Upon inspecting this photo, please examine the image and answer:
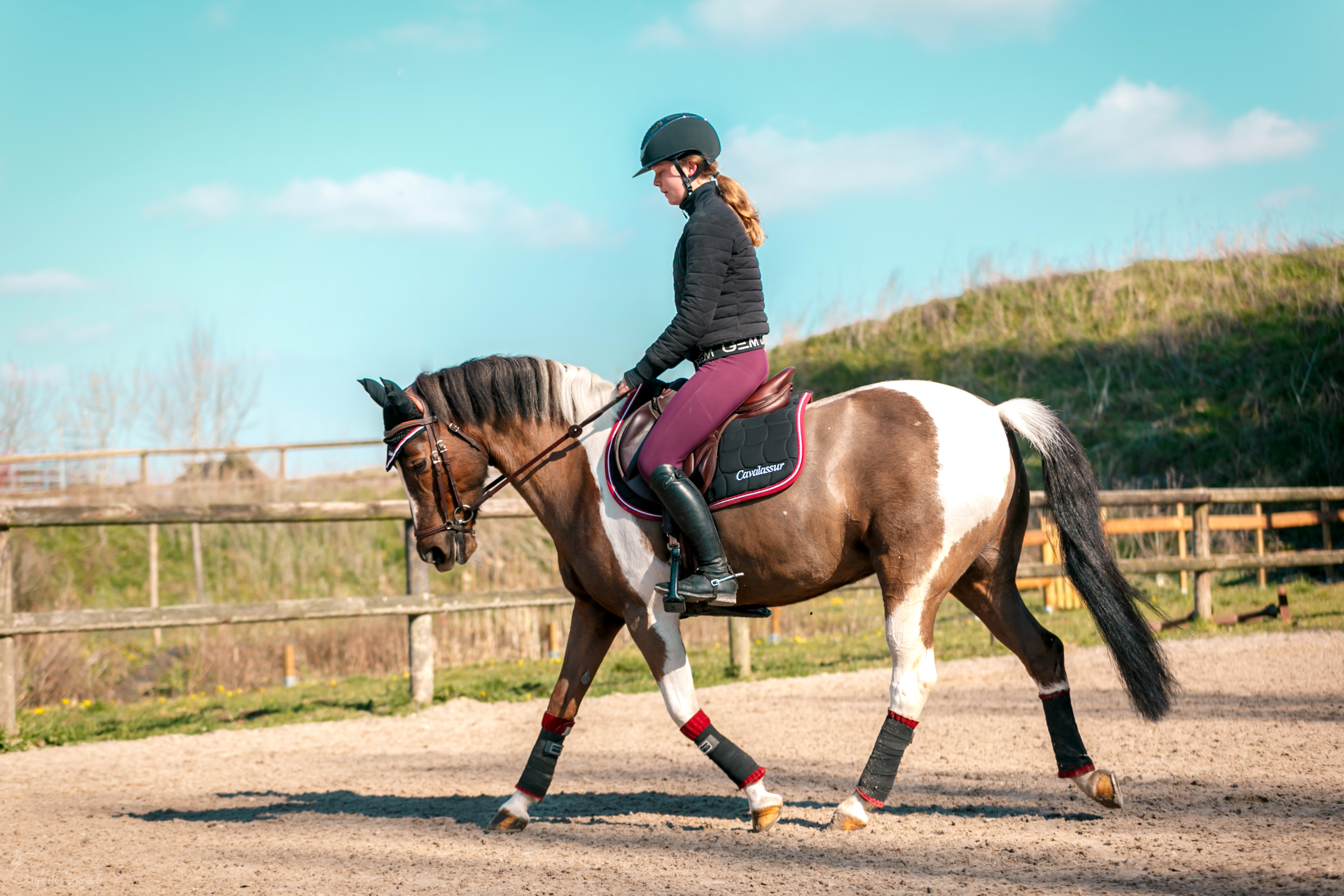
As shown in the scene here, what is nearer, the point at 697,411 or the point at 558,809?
the point at 697,411

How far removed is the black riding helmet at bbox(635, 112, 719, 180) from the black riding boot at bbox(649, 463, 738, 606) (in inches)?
53.2

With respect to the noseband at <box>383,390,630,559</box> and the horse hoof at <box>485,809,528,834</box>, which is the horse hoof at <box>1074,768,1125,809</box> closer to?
the horse hoof at <box>485,809,528,834</box>

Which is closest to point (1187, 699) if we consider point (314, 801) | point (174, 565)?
point (314, 801)

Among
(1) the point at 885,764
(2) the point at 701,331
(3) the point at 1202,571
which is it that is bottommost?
(1) the point at 885,764

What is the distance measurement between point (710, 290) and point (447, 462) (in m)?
1.40

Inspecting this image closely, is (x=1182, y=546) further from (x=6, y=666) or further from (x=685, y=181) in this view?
(x=6, y=666)

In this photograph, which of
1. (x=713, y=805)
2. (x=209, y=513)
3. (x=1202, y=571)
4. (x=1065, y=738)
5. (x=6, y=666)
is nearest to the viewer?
(x=1065, y=738)

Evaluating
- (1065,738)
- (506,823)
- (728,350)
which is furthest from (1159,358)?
(506,823)

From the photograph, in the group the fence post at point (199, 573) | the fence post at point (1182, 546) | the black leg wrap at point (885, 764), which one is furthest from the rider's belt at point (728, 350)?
the fence post at point (199, 573)

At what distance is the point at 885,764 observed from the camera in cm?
386

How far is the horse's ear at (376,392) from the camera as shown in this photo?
4.30 meters

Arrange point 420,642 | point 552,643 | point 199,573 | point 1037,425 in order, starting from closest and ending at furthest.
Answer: point 1037,425, point 420,642, point 552,643, point 199,573

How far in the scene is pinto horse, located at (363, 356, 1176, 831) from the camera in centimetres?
388

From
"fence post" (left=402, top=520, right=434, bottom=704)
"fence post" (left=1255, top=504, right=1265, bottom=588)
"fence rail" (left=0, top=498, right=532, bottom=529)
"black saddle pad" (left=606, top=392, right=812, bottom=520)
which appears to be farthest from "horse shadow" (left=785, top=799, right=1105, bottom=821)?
"fence post" (left=1255, top=504, right=1265, bottom=588)
